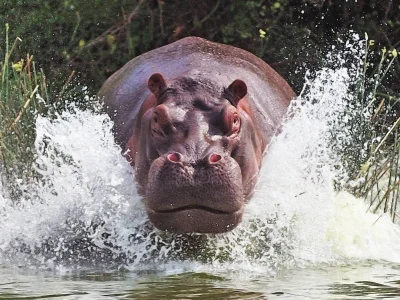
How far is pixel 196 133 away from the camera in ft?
17.5

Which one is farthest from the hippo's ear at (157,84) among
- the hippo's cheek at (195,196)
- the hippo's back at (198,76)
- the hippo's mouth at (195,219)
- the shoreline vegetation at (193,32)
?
the shoreline vegetation at (193,32)

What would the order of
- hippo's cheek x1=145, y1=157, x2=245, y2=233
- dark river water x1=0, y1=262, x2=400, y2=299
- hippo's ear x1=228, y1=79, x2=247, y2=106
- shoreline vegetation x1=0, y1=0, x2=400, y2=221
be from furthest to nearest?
shoreline vegetation x1=0, y1=0, x2=400, y2=221 → hippo's ear x1=228, y1=79, x2=247, y2=106 → hippo's cheek x1=145, y1=157, x2=245, y2=233 → dark river water x1=0, y1=262, x2=400, y2=299

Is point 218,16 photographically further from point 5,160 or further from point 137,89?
point 5,160

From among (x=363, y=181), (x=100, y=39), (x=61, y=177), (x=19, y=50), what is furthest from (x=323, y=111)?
(x=19, y=50)

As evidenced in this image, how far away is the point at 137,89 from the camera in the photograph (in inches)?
268

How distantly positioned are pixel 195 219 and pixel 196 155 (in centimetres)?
31

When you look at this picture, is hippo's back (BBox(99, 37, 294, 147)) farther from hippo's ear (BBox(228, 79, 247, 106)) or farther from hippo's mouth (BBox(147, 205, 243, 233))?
hippo's mouth (BBox(147, 205, 243, 233))

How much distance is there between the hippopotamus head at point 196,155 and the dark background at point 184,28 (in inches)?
137

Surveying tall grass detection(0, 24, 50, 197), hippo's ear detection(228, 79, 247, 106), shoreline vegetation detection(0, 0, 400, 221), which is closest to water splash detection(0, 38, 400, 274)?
tall grass detection(0, 24, 50, 197)

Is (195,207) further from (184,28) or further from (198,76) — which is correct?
(184,28)

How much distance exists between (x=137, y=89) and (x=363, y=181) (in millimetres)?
1521

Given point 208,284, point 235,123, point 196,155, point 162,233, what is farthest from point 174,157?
point 208,284

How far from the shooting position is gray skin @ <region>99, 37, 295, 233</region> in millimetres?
5146

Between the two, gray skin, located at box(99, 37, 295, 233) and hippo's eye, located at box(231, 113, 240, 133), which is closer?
gray skin, located at box(99, 37, 295, 233)
